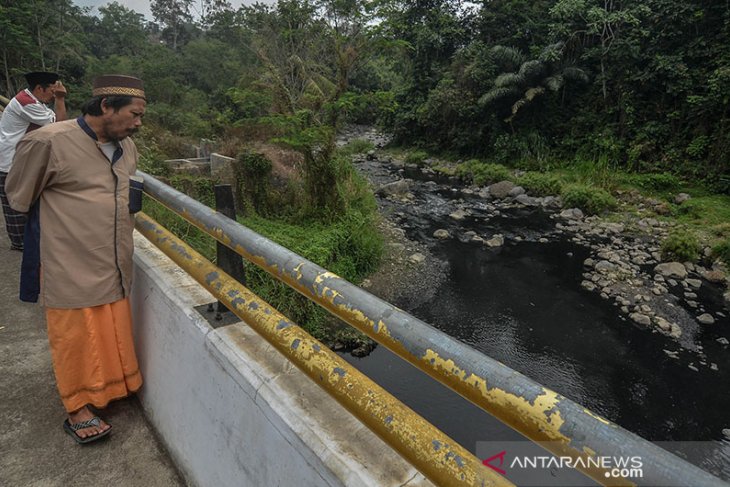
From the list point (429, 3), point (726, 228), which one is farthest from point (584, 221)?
point (429, 3)

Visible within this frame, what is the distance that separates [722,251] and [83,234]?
1041cm

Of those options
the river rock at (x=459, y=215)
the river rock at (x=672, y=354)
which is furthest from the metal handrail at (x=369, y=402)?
the river rock at (x=459, y=215)

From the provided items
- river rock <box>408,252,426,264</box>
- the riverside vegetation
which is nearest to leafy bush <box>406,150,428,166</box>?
the riverside vegetation

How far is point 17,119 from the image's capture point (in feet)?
10.2

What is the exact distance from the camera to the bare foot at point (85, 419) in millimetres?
1775

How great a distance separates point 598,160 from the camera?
46.1 feet

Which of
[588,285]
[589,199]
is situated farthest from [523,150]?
[588,285]

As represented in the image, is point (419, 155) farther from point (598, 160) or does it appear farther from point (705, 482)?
point (705, 482)

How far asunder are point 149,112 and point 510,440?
1448 cm

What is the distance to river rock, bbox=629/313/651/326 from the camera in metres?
6.18

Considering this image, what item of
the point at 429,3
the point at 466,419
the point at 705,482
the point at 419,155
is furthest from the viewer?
the point at 429,3

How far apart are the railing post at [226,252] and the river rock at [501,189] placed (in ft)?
41.0

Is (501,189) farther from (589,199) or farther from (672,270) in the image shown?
(672,270)

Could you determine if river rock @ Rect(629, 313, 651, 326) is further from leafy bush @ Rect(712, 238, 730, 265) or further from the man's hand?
the man's hand
